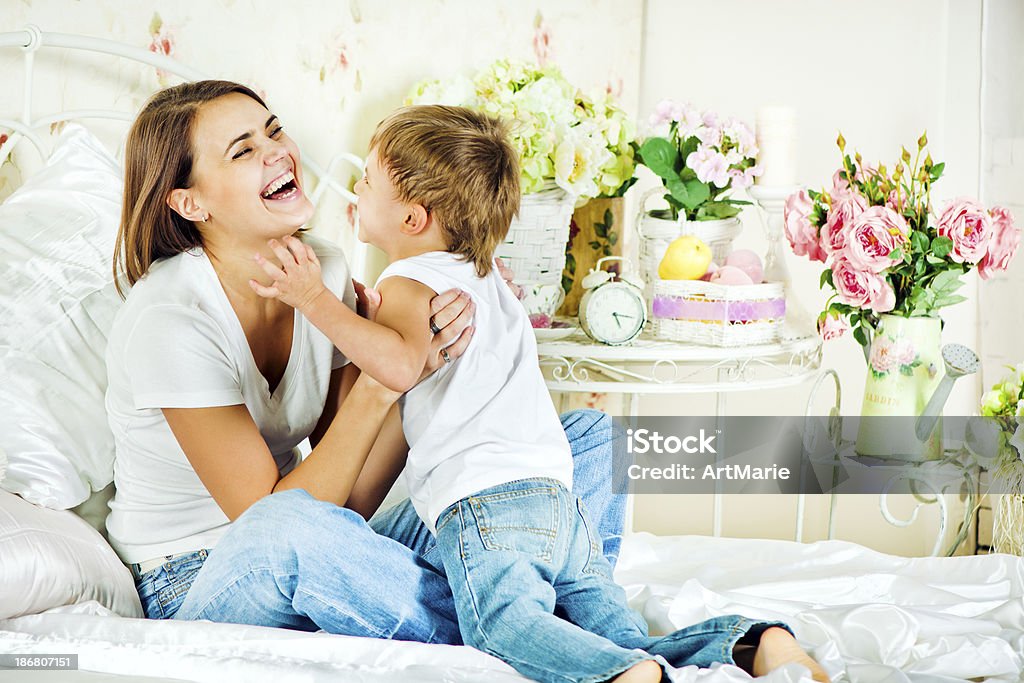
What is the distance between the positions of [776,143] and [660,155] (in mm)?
257

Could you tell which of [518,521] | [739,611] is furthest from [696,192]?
[518,521]

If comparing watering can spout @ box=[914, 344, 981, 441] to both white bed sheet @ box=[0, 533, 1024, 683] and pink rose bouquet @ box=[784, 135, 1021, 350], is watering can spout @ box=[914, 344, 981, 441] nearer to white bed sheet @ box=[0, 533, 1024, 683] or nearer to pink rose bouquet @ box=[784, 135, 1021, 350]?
pink rose bouquet @ box=[784, 135, 1021, 350]

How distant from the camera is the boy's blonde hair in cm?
137

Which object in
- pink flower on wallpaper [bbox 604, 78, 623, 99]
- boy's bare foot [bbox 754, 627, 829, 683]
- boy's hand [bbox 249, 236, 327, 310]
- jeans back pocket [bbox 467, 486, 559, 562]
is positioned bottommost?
boy's bare foot [bbox 754, 627, 829, 683]

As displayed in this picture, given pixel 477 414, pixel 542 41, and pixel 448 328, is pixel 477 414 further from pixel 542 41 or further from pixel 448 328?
pixel 542 41

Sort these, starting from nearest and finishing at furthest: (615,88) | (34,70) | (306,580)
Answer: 1. (306,580)
2. (34,70)
3. (615,88)

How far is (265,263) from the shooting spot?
3.92 feet

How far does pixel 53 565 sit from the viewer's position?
1163 mm

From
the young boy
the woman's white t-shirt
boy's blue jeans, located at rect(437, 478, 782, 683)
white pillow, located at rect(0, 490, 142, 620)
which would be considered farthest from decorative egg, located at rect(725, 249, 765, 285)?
white pillow, located at rect(0, 490, 142, 620)

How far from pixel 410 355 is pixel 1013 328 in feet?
5.59

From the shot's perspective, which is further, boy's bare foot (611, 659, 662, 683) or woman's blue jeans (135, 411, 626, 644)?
woman's blue jeans (135, 411, 626, 644)

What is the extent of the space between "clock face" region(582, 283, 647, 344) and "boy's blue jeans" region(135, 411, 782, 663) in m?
0.72

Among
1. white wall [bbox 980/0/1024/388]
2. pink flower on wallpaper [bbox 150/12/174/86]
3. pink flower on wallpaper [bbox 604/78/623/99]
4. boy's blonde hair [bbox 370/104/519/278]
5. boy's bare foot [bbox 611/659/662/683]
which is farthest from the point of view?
pink flower on wallpaper [bbox 604/78/623/99]

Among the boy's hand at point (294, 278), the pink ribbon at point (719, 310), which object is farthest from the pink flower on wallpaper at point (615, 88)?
the boy's hand at point (294, 278)
